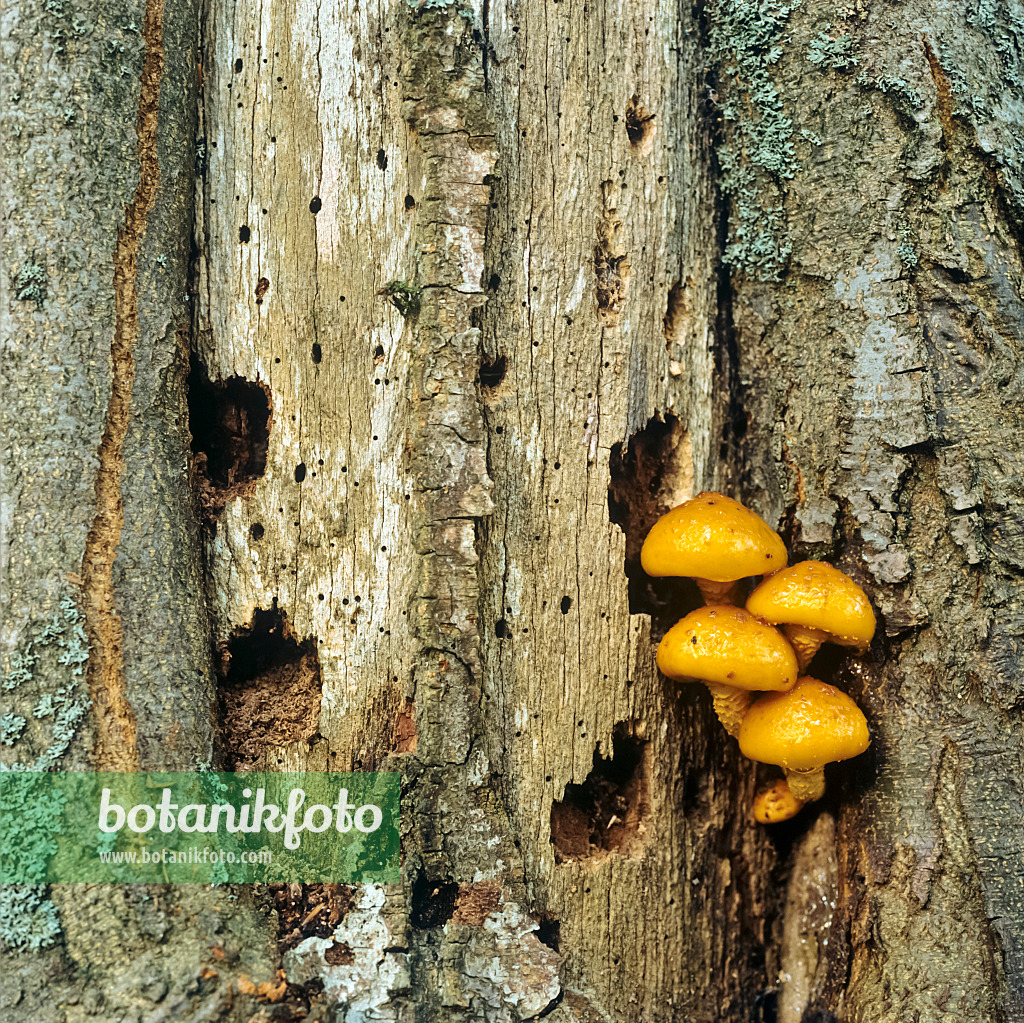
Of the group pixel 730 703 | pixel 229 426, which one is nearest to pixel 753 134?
pixel 730 703

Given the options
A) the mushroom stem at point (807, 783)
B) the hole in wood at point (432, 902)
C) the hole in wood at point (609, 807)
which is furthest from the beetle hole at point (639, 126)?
the hole in wood at point (432, 902)

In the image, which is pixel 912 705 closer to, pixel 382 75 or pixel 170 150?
pixel 382 75

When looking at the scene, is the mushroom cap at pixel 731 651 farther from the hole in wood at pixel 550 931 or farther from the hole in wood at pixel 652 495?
the hole in wood at pixel 550 931

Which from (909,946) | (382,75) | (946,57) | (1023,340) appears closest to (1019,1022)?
(909,946)

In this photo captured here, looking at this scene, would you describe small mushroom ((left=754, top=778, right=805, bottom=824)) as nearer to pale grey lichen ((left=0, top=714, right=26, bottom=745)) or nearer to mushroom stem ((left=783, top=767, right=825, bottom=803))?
mushroom stem ((left=783, top=767, right=825, bottom=803))

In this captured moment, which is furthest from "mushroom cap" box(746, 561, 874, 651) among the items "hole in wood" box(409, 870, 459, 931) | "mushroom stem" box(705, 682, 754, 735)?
"hole in wood" box(409, 870, 459, 931)
